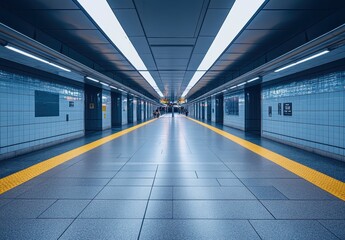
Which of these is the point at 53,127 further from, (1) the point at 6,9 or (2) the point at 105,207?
(2) the point at 105,207

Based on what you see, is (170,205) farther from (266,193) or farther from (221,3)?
(221,3)

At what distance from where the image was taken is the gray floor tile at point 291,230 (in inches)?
93.6

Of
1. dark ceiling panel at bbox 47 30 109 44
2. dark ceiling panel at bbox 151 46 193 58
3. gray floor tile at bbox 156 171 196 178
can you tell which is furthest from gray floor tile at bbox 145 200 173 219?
dark ceiling panel at bbox 151 46 193 58

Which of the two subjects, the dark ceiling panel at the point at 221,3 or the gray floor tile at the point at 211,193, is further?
the dark ceiling panel at the point at 221,3

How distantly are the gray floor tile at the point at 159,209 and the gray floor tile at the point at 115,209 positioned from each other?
9 centimetres

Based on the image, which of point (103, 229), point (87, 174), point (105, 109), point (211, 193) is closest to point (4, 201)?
point (87, 174)

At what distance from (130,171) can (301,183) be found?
346 centimetres

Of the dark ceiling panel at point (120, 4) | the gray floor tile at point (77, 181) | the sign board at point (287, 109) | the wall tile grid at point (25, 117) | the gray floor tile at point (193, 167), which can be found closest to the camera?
the dark ceiling panel at point (120, 4)

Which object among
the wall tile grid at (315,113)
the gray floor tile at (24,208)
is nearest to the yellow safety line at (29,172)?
the gray floor tile at (24,208)

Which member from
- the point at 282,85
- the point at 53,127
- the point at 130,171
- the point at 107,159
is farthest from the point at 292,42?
the point at 53,127

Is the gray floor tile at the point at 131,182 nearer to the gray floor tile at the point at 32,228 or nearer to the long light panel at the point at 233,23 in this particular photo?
the gray floor tile at the point at 32,228

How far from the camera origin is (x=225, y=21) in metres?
4.79

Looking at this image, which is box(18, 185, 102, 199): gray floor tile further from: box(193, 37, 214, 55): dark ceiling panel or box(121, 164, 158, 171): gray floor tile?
box(193, 37, 214, 55): dark ceiling panel

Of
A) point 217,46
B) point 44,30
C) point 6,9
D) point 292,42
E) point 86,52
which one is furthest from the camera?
point 86,52
